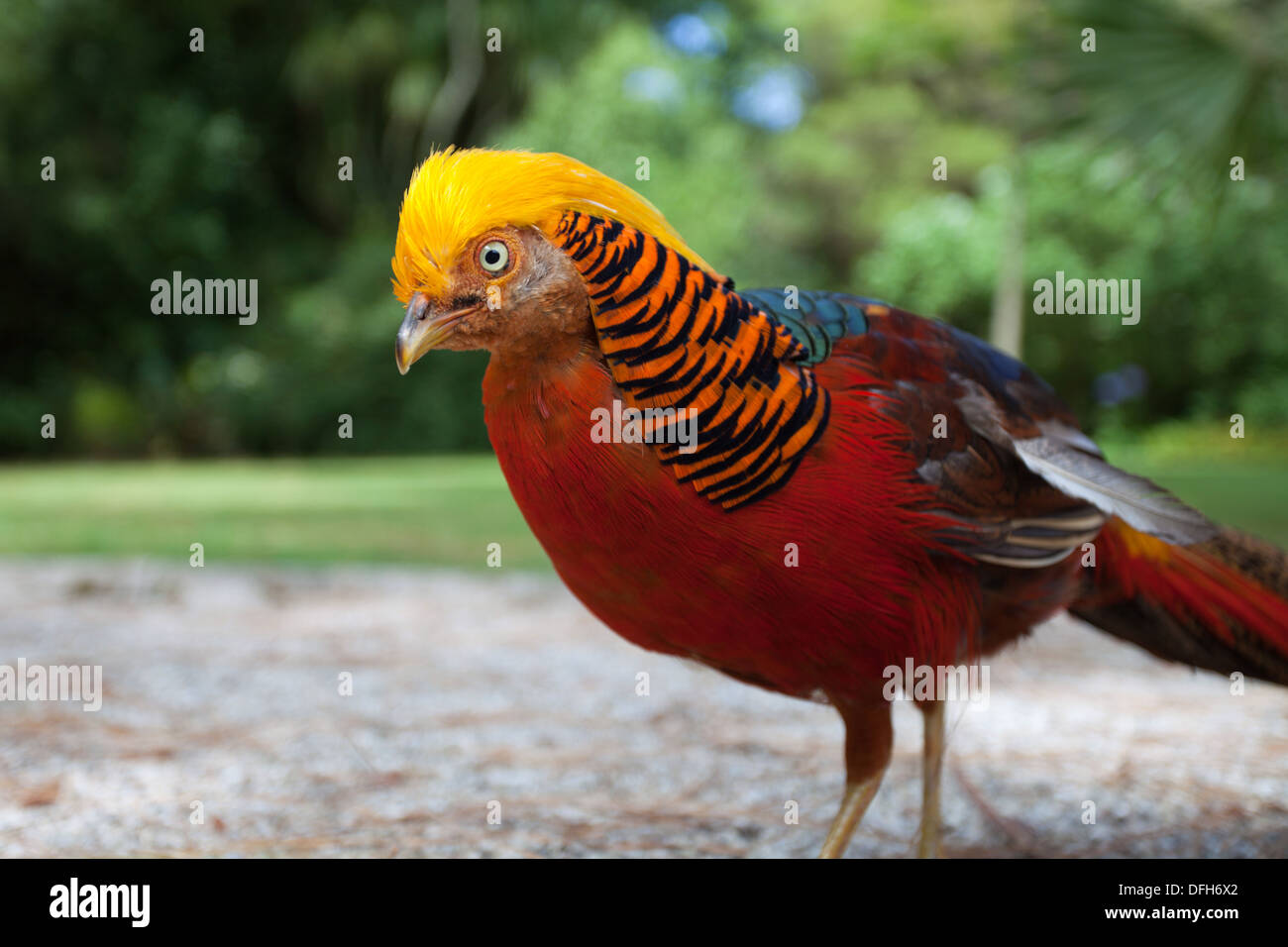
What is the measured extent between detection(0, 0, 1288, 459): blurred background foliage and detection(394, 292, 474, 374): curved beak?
46.0 ft

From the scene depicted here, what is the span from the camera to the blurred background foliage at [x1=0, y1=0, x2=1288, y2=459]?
17.7 metres

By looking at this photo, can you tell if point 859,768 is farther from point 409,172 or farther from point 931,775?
point 409,172

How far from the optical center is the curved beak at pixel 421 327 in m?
1.75

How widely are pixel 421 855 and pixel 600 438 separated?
1264 millimetres

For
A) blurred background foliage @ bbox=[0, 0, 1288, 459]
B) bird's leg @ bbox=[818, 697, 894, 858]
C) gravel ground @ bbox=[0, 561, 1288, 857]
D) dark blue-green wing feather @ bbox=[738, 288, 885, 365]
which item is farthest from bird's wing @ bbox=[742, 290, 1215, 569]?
blurred background foliage @ bbox=[0, 0, 1288, 459]

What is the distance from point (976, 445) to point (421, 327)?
3.46ft

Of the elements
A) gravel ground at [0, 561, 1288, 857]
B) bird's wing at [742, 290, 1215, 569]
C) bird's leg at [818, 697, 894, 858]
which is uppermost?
bird's wing at [742, 290, 1215, 569]

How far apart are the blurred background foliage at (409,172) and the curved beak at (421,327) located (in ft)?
46.0

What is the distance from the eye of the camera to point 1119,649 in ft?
17.7

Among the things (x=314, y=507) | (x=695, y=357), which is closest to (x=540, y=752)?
(x=695, y=357)

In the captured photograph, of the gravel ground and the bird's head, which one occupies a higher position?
the bird's head

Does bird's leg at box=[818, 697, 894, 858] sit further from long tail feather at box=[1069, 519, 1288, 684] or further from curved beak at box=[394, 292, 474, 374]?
curved beak at box=[394, 292, 474, 374]

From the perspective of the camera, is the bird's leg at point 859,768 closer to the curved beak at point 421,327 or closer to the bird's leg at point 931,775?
the bird's leg at point 931,775
